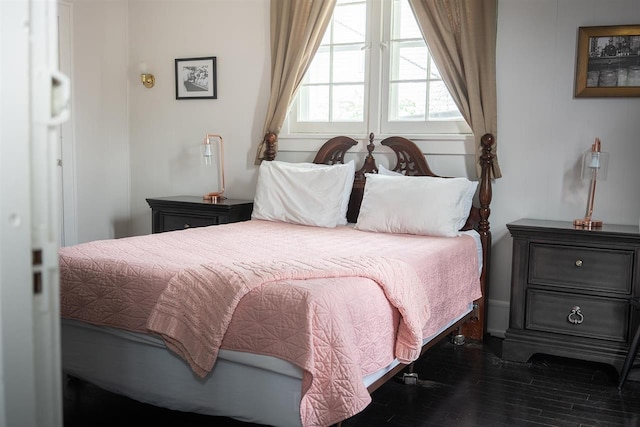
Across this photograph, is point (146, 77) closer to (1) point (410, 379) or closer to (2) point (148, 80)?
(2) point (148, 80)

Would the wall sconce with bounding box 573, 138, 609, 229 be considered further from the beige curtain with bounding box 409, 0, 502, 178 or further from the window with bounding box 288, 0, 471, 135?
the window with bounding box 288, 0, 471, 135

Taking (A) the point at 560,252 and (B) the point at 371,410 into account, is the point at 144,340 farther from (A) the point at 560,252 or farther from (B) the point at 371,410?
(A) the point at 560,252

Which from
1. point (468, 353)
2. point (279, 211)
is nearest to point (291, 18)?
point (279, 211)

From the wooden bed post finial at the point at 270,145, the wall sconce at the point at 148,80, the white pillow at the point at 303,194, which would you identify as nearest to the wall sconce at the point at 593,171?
the white pillow at the point at 303,194

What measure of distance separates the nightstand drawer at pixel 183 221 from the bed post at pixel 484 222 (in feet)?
5.83

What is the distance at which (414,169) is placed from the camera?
417 centimetres

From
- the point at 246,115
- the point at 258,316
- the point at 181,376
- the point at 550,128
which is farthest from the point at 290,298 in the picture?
the point at 246,115

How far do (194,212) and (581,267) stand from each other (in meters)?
2.53

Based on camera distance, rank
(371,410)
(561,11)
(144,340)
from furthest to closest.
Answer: (561,11)
(371,410)
(144,340)

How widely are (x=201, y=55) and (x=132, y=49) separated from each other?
0.69m

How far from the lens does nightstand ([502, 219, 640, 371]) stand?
3320 millimetres

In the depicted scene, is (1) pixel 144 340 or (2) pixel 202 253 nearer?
(1) pixel 144 340

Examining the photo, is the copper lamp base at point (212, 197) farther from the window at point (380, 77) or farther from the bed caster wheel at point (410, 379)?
the bed caster wheel at point (410, 379)

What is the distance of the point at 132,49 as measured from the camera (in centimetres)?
527
